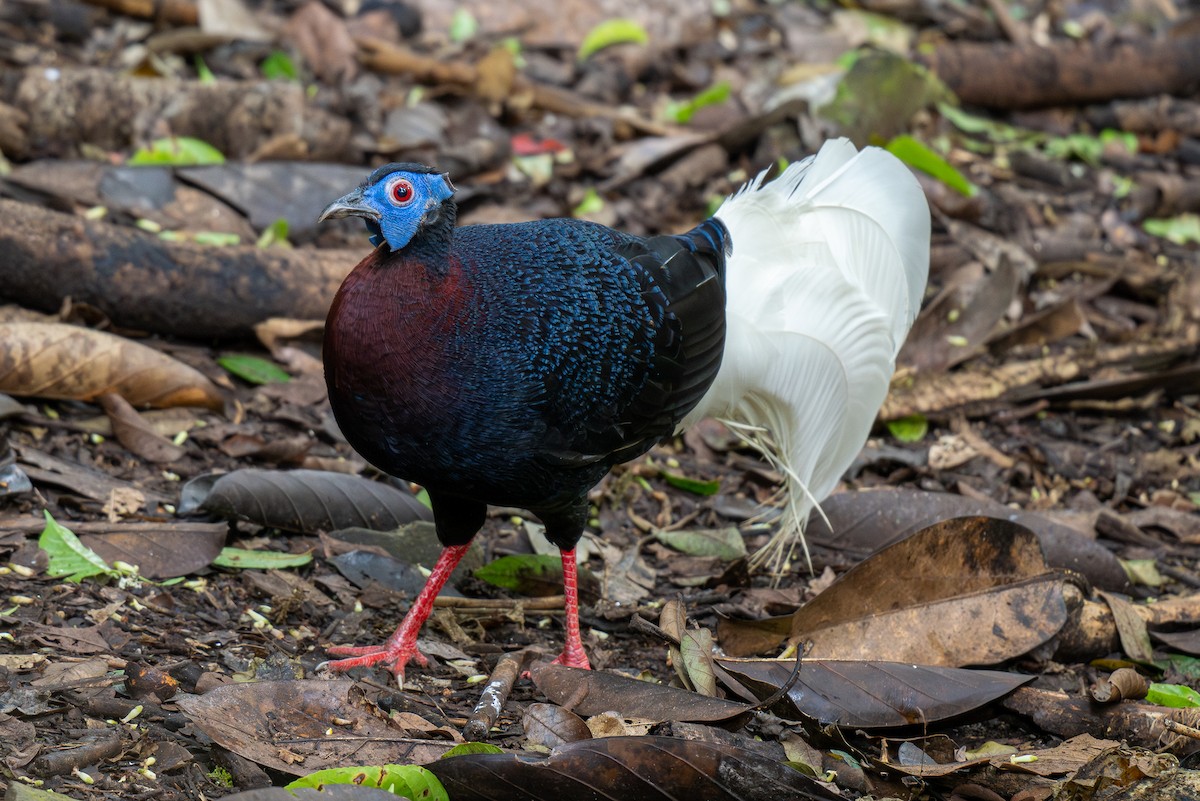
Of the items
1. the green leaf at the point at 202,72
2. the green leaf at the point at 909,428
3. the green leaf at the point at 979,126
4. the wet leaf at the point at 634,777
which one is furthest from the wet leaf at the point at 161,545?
the green leaf at the point at 979,126

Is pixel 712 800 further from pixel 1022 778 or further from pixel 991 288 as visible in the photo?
pixel 991 288

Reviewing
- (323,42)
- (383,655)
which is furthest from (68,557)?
(323,42)

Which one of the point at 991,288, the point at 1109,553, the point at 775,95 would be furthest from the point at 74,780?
the point at 775,95

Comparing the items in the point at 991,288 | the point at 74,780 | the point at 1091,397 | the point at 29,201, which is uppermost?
the point at 29,201

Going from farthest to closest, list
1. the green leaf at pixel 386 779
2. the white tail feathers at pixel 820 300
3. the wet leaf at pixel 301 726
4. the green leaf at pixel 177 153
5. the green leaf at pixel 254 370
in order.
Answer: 1. the green leaf at pixel 177 153
2. the green leaf at pixel 254 370
3. the white tail feathers at pixel 820 300
4. the wet leaf at pixel 301 726
5. the green leaf at pixel 386 779

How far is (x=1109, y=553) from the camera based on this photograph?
5.04 meters

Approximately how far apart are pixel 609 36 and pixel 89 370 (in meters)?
5.58

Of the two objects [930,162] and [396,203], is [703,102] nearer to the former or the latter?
[930,162]

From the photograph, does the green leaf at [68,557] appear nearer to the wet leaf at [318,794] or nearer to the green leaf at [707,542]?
the wet leaf at [318,794]

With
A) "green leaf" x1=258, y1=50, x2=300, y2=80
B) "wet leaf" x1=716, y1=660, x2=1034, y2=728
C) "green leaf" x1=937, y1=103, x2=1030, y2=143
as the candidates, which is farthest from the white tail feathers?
"green leaf" x1=258, y1=50, x2=300, y2=80

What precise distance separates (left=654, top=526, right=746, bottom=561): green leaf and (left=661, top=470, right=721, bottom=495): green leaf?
0.41 meters

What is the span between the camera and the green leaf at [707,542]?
5270mm

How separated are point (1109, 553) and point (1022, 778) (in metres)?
1.70

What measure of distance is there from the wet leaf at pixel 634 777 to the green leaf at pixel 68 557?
1571 mm
